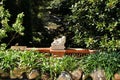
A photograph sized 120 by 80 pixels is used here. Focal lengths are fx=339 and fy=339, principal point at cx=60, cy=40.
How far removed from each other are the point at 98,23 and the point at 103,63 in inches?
51.1

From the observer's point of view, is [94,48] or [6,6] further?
[6,6]

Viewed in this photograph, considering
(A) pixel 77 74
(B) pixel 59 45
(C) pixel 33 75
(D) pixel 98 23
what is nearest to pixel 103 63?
(A) pixel 77 74

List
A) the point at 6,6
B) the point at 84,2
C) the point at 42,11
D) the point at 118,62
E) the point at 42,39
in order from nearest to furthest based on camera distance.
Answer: the point at 118,62
the point at 84,2
the point at 6,6
the point at 42,39
the point at 42,11

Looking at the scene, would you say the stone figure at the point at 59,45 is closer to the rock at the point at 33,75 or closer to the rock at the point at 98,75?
the rock at the point at 33,75

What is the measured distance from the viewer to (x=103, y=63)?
32.1 feet

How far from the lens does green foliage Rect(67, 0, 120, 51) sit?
10109mm

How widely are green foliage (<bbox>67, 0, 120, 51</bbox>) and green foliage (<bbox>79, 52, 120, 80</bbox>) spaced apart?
0.96ft

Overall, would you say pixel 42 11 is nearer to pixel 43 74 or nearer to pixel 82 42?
pixel 82 42

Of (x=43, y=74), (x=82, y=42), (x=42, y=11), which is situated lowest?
(x=43, y=74)

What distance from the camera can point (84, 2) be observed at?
1062 centimetres

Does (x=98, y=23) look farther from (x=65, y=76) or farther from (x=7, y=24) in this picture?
(x=7, y=24)

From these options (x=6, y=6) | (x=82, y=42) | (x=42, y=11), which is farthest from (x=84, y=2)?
(x=42, y=11)

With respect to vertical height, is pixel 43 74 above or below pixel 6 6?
below

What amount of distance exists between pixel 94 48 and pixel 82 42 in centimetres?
47
